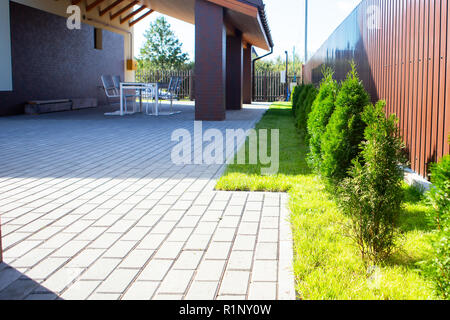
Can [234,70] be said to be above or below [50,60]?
below

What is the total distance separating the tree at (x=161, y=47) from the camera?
193 ft

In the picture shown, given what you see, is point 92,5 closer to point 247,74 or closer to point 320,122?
point 247,74

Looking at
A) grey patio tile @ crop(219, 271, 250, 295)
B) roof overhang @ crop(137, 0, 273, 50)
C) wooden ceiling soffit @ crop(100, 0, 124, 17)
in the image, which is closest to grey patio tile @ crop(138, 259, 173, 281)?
grey patio tile @ crop(219, 271, 250, 295)

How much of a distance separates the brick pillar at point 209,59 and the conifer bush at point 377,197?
9774 mm

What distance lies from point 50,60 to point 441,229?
1599cm

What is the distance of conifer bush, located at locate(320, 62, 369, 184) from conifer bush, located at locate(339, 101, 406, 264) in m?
0.97

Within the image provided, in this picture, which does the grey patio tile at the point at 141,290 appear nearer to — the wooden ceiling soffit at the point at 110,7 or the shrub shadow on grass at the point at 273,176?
the shrub shadow on grass at the point at 273,176

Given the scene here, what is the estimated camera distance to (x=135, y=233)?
3502 mm

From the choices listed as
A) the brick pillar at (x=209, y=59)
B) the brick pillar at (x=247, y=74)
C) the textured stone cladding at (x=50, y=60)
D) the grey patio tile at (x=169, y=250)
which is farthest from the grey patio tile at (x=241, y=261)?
the brick pillar at (x=247, y=74)

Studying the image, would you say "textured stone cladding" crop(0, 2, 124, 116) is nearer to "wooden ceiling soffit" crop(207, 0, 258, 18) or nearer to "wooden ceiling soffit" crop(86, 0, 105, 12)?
"wooden ceiling soffit" crop(86, 0, 105, 12)

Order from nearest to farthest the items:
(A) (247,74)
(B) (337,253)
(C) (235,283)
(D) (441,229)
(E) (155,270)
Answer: (D) (441,229)
(C) (235,283)
(E) (155,270)
(B) (337,253)
(A) (247,74)

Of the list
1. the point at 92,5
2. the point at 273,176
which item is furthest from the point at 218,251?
the point at 92,5

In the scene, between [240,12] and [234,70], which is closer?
[240,12]
